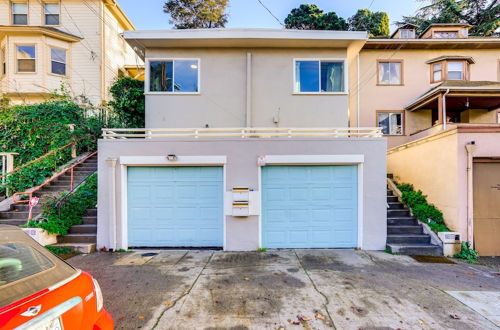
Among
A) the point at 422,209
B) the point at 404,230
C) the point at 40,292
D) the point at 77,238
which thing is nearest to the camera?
the point at 40,292

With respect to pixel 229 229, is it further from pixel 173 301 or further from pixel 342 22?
pixel 342 22

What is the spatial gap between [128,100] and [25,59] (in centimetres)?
794

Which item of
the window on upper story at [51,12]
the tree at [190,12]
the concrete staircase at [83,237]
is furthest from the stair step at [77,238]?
the tree at [190,12]

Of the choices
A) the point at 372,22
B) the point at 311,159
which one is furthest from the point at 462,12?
the point at 311,159

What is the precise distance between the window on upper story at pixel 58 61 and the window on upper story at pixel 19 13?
2676 millimetres

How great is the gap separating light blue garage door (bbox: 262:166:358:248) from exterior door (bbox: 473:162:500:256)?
3.10m

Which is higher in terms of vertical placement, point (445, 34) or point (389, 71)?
point (445, 34)

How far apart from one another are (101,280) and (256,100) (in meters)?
7.05

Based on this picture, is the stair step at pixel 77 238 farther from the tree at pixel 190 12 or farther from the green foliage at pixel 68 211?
the tree at pixel 190 12

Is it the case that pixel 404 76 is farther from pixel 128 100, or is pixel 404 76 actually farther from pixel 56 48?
pixel 56 48

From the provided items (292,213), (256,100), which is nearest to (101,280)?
(292,213)

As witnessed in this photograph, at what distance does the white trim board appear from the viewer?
6.12m

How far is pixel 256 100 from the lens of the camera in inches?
336

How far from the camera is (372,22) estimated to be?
22.6 metres
